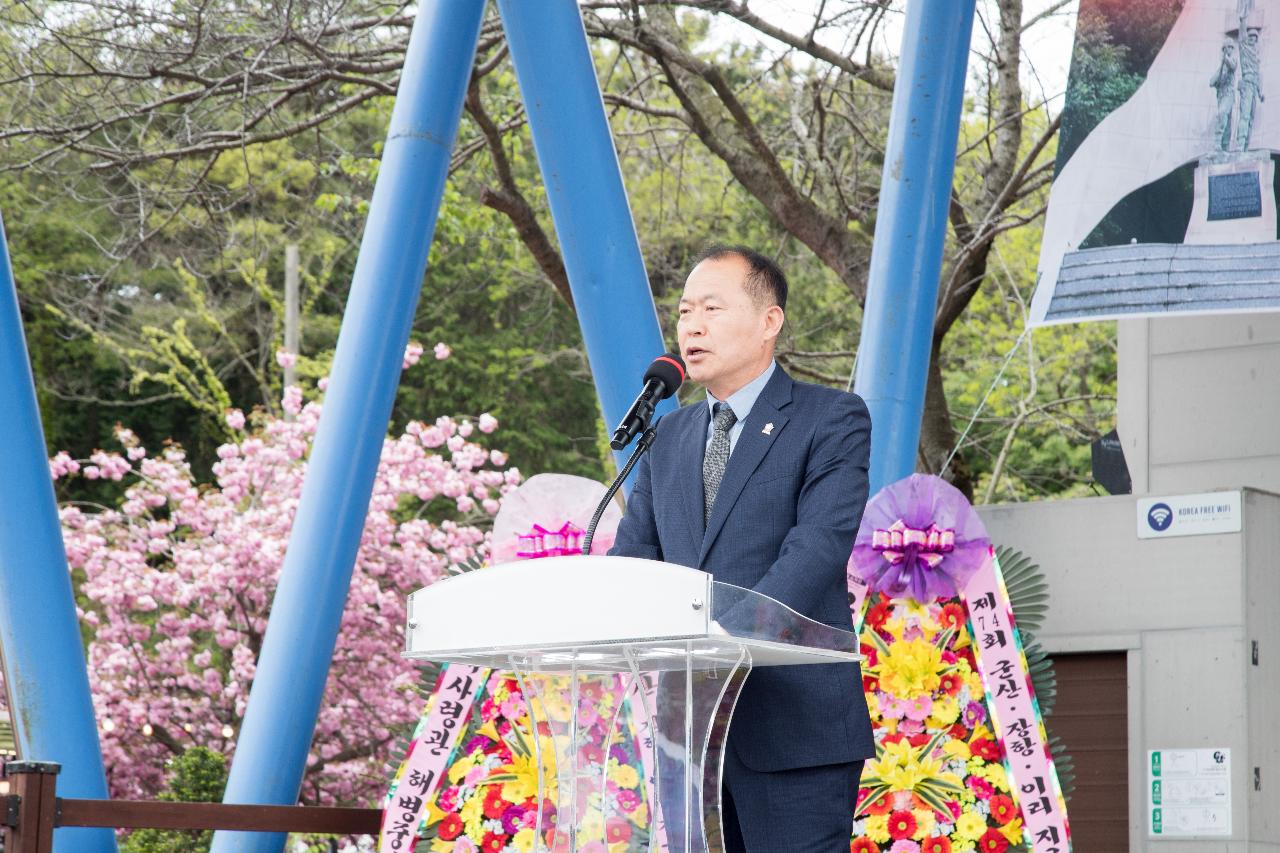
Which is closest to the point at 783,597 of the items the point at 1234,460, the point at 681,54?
the point at 1234,460

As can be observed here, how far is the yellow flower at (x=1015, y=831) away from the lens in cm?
395

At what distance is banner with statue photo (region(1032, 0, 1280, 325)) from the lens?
17.1 feet

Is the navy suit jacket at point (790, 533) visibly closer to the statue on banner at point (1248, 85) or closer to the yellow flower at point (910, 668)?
the yellow flower at point (910, 668)

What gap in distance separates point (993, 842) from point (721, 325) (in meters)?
1.93

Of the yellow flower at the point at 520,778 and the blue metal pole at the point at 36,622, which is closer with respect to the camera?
the yellow flower at the point at 520,778

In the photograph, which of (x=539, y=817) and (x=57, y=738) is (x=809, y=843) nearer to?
(x=539, y=817)

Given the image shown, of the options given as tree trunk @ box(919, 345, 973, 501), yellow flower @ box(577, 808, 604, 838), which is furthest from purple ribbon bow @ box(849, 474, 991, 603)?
tree trunk @ box(919, 345, 973, 501)

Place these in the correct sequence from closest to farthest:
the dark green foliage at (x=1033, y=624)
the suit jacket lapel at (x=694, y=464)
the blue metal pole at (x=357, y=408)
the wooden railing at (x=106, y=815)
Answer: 1. the suit jacket lapel at (x=694, y=464)
2. the wooden railing at (x=106, y=815)
3. the dark green foliage at (x=1033, y=624)
4. the blue metal pole at (x=357, y=408)

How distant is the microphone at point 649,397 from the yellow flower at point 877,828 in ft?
6.13

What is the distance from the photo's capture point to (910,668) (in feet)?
13.8

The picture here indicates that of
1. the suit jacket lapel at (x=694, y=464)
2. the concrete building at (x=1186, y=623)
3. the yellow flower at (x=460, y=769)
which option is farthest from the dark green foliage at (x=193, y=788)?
the suit jacket lapel at (x=694, y=464)

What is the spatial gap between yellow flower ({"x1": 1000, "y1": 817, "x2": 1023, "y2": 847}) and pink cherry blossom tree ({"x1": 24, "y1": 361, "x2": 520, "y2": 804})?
557 centimetres

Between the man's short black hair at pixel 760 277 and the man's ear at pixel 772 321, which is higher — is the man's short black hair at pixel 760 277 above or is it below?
above

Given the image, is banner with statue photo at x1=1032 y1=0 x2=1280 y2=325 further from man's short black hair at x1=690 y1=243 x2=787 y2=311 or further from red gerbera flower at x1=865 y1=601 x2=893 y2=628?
man's short black hair at x1=690 y1=243 x2=787 y2=311
